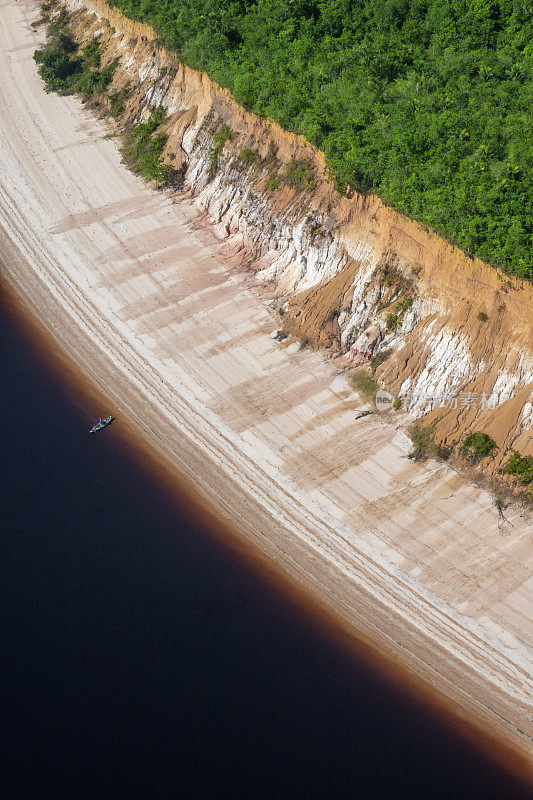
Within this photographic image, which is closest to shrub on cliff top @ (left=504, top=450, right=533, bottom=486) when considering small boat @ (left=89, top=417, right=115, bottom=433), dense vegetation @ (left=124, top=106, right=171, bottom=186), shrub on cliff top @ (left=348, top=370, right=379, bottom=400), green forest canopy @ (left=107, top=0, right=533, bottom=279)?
shrub on cliff top @ (left=348, top=370, right=379, bottom=400)

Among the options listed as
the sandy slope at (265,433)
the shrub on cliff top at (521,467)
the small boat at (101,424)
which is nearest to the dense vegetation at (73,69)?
Result: the sandy slope at (265,433)

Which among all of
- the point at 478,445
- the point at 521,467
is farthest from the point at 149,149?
the point at 521,467

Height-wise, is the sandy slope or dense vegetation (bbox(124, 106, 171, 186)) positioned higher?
dense vegetation (bbox(124, 106, 171, 186))

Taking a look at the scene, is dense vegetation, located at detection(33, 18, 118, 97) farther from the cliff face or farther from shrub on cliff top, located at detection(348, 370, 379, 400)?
shrub on cliff top, located at detection(348, 370, 379, 400)

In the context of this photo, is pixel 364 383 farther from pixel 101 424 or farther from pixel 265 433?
pixel 101 424

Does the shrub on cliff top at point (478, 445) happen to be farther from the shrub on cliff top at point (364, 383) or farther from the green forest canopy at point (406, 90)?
the green forest canopy at point (406, 90)
